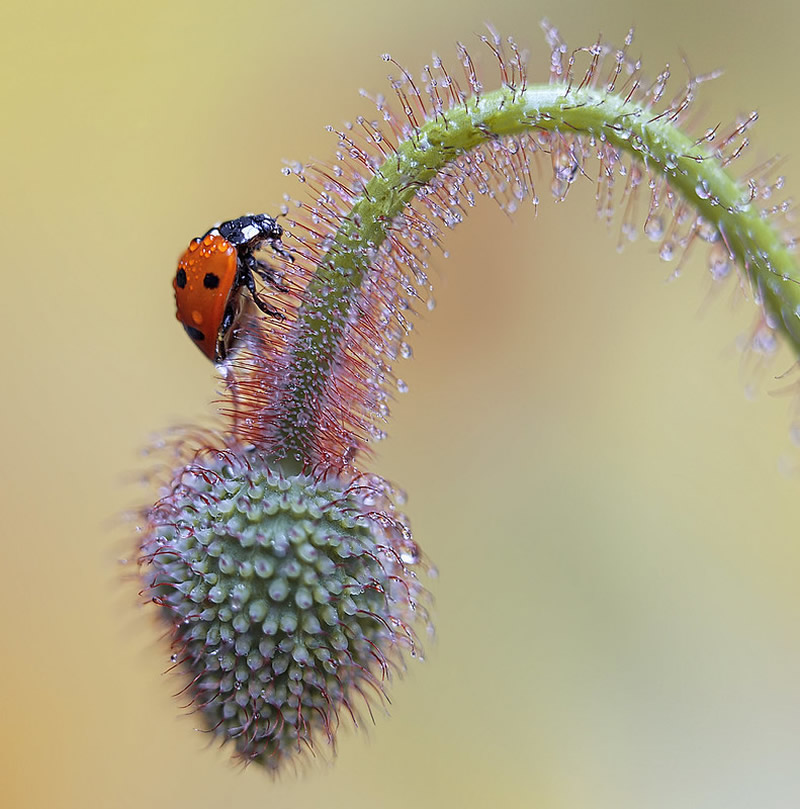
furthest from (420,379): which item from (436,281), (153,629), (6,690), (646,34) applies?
(153,629)

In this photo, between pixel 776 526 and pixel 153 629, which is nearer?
pixel 153 629

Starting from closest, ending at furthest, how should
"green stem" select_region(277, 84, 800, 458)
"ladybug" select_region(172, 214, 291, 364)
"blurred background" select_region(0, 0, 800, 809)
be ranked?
"green stem" select_region(277, 84, 800, 458), "ladybug" select_region(172, 214, 291, 364), "blurred background" select_region(0, 0, 800, 809)

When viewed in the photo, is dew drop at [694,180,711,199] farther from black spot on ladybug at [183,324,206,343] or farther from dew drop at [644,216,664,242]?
black spot on ladybug at [183,324,206,343]

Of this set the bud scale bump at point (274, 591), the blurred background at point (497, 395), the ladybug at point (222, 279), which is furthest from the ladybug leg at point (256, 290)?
the blurred background at point (497, 395)

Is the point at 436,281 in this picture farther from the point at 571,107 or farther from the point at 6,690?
the point at 571,107

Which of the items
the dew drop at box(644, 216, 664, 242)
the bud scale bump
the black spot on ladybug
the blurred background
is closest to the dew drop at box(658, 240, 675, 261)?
the dew drop at box(644, 216, 664, 242)
